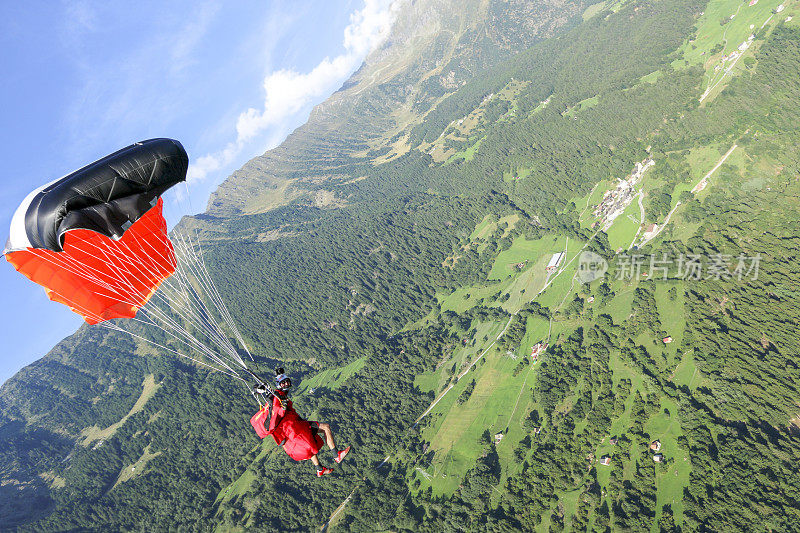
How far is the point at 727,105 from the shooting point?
120188 millimetres

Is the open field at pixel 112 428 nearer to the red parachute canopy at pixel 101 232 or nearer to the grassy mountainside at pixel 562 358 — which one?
the grassy mountainside at pixel 562 358

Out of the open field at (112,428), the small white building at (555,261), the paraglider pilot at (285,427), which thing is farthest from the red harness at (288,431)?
the open field at (112,428)

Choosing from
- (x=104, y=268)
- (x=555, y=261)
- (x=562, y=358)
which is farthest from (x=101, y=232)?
(x=555, y=261)

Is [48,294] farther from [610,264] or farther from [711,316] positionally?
[610,264]

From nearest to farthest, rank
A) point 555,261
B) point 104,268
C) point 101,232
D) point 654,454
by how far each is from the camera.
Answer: point 101,232 < point 104,268 < point 654,454 < point 555,261

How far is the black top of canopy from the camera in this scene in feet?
58.2

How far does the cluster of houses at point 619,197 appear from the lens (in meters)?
128

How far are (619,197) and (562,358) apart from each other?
230 ft

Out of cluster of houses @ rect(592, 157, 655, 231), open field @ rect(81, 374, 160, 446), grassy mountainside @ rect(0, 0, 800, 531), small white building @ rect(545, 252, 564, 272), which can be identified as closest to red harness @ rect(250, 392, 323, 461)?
grassy mountainside @ rect(0, 0, 800, 531)

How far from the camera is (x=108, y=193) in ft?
63.5

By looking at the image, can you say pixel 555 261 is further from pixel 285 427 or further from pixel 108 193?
pixel 108 193

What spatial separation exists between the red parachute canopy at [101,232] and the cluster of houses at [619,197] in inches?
5396

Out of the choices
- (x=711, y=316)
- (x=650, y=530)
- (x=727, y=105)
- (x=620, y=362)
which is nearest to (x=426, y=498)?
(x=650, y=530)

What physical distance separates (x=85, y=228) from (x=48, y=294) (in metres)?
5.67
